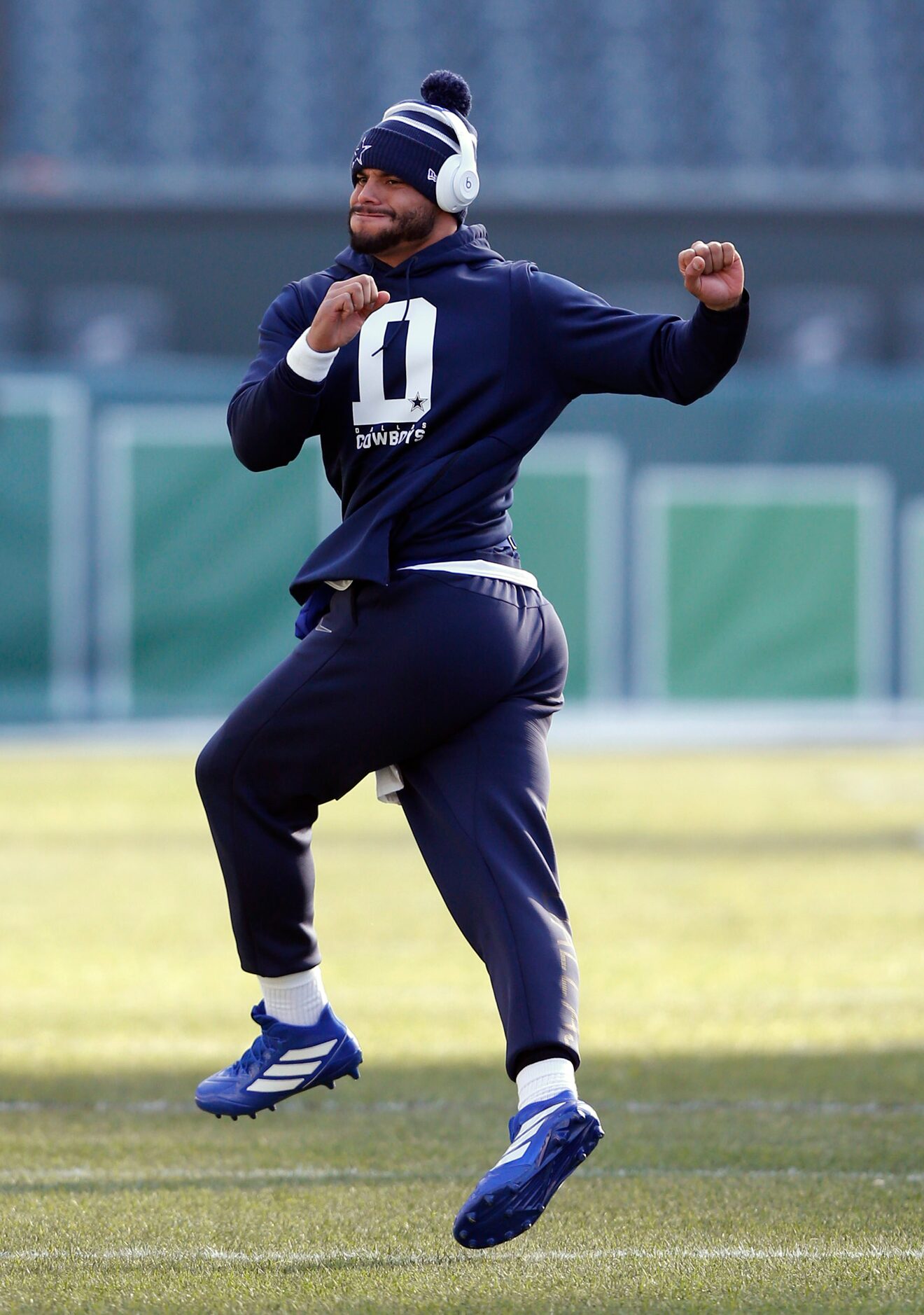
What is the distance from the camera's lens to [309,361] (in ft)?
13.4

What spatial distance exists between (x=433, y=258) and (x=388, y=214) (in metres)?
0.12

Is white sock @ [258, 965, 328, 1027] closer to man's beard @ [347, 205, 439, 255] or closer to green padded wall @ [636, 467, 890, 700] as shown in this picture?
man's beard @ [347, 205, 439, 255]

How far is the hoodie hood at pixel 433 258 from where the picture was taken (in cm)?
439

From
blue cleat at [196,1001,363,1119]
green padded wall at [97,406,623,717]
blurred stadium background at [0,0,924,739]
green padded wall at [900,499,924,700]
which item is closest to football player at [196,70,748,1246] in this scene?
blue cleat at [196,1001,363,1119]

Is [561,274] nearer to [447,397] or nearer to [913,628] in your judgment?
[913,628]

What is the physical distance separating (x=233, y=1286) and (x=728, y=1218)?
44.3 inches

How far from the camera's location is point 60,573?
16500mm

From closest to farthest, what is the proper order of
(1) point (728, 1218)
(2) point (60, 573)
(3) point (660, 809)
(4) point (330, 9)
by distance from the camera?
1. (1) point (728, 1218)
2. (3) point (660, 809)
3. (2) point (60, 573)
4. (4) point (330, 9)

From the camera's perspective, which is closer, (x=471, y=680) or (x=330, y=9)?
(x=471, y=680)

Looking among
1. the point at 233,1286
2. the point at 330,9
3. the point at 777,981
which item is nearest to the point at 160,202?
the point at 330,9

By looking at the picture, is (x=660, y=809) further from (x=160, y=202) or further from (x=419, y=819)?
(x=160, y=202)

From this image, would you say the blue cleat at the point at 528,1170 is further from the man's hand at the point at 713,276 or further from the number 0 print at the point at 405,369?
the man's hand at the point at 713,276

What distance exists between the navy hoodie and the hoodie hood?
4 centimetres

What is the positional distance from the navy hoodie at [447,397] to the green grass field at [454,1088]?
132 cm
